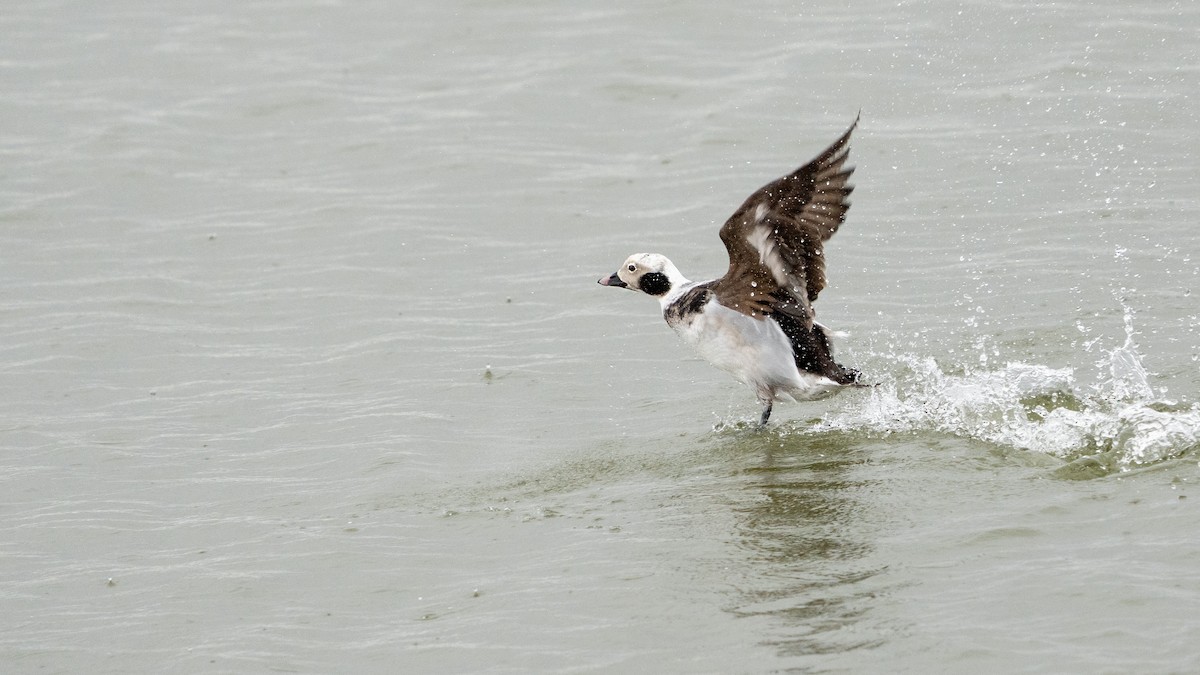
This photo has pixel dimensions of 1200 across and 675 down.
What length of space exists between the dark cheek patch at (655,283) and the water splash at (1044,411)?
3.98 feet

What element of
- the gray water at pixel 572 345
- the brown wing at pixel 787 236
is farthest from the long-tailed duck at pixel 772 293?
the gray water at pixel 572 345

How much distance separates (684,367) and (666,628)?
12.4 ft

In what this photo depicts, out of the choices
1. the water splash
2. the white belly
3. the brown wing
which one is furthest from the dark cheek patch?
the water splash

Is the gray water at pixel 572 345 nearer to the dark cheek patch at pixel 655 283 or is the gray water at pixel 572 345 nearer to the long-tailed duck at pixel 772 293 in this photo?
the long-tailed duck at pixel 772 293

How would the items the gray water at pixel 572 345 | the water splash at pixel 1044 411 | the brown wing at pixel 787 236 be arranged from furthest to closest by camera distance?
the brown wing at pixel 787 236, the water splash at pixel 1044 411, the gray water at pixel 572 345

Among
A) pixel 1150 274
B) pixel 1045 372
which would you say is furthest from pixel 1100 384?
pixel 1150 274

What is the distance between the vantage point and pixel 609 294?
33.4 ft

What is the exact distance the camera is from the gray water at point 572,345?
18.6 feet

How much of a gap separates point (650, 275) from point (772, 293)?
999 millimetres

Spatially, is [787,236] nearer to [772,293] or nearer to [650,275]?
[772,293]

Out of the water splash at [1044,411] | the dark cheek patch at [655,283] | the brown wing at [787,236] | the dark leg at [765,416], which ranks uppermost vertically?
the brown wing at [787,236]

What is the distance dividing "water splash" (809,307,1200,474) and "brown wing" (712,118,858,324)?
0.73 meters

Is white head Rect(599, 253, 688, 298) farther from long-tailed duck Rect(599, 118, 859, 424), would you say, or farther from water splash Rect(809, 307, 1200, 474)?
water splash Rect(809, 307, 1200, 474)

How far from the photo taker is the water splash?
6598 millimetres
